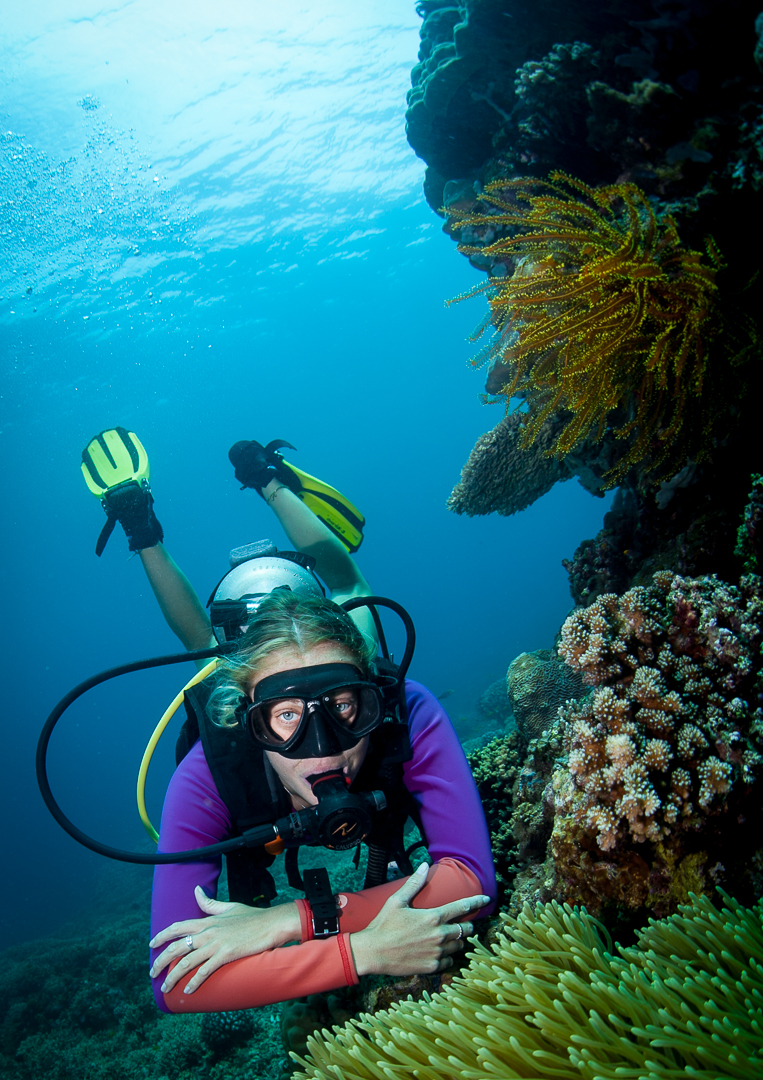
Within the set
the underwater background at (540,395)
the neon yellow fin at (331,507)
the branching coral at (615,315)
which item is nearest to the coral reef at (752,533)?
the underwater background at (540,395)

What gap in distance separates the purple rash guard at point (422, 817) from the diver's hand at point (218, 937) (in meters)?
0.12

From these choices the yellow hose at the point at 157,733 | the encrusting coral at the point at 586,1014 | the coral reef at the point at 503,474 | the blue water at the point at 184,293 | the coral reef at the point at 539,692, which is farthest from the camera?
the blue water at the point at 184,293

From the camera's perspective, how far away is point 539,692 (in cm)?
390

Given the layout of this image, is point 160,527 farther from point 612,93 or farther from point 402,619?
point 612,93

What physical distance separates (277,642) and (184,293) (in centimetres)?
3360

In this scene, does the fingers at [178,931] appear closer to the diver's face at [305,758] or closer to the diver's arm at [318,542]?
the diver's face at [305,758]

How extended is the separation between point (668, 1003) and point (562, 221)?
11.3 ft

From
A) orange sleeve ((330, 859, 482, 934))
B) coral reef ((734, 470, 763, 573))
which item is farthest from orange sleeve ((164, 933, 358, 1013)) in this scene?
coral reef ((734, 470, 763, 573))

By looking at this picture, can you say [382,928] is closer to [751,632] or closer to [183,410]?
[751,632]

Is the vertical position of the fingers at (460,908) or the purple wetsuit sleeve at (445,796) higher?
the purple wetsuit sleeve at (445,796)

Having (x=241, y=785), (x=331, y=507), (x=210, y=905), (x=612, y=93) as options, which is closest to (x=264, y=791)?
(x=241, y=785)

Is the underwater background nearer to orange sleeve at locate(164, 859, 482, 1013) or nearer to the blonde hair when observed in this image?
orange sleeve at locate(164, 859, 482, 1013)

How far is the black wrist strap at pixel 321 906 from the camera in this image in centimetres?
218

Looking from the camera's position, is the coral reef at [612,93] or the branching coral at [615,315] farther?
the coral reef at [612,93]
